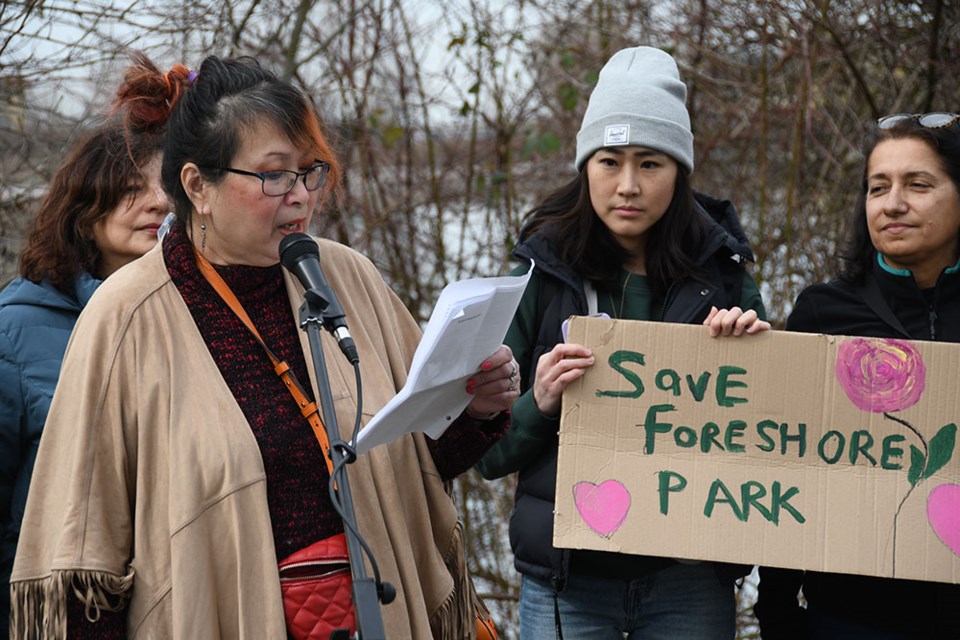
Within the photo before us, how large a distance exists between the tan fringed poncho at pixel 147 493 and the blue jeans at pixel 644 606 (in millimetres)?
899

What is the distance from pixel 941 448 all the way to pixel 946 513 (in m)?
0.16

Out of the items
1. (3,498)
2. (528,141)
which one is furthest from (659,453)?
(528,141)

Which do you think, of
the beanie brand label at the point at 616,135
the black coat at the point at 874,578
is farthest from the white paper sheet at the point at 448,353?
the black coat at the point at 874,578

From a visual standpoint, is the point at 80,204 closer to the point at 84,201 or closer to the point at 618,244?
the point at 84,201

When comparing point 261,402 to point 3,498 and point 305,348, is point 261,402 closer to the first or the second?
point 305,348

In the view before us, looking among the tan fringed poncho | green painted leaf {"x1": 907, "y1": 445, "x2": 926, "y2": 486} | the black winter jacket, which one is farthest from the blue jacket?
green painted leaf {"x1": 907, "y1": 445, "x2": 926, "y2": 486}

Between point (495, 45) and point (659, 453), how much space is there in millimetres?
3655

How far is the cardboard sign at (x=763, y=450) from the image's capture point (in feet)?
8.69

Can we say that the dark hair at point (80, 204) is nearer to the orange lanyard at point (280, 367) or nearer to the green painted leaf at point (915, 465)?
the orange lanyard at point (280, 367)

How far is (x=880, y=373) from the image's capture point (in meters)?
2.67

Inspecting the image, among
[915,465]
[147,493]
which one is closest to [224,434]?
[147,493]

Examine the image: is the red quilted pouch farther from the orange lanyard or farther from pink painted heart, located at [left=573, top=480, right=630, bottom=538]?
pink painted heart, located at [left=573, top=480, right=630, bottom=538]

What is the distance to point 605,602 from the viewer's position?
290 centimetres

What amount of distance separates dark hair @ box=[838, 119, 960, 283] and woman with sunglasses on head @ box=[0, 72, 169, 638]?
76.5 inches
